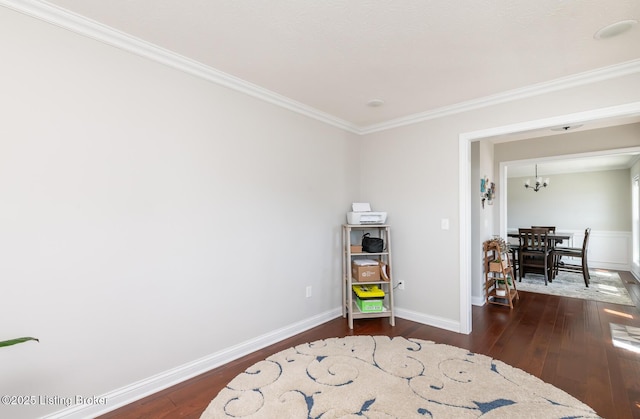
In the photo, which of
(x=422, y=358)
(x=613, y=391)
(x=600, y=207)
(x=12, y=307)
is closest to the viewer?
(x=12, y=307)

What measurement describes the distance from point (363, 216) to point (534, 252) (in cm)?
382

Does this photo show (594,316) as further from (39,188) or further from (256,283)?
(39,188)

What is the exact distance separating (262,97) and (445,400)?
2.73 meters

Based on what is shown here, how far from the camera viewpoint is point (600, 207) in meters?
6.99

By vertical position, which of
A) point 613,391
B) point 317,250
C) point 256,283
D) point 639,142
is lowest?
point 613,391

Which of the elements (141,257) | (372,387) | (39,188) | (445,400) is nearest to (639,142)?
(445,400)

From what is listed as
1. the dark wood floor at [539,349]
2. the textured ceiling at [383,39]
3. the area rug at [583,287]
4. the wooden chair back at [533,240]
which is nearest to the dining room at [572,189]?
the area rug at [583,287]

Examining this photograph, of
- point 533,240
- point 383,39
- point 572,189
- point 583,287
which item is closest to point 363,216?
point 383,39

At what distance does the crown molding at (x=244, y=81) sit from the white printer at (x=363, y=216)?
98cm

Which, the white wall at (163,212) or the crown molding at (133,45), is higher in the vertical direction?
the crown molding at (133,45)

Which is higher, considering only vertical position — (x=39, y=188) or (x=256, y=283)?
(x=39, y=188)

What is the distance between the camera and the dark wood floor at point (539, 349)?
1.94m

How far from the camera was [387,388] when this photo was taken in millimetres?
2043

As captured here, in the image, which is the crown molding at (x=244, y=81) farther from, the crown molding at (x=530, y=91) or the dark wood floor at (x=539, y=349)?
the dark wood floor at (x=539, y=349)
